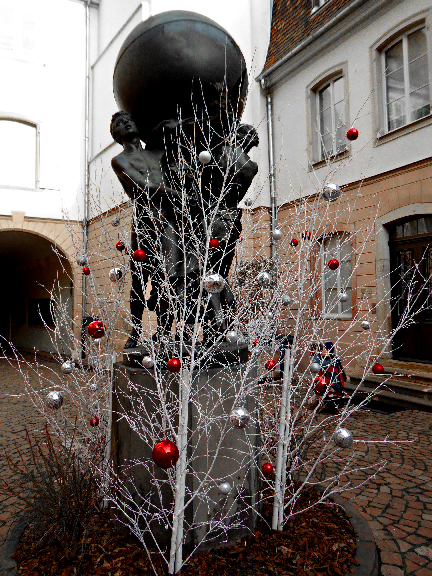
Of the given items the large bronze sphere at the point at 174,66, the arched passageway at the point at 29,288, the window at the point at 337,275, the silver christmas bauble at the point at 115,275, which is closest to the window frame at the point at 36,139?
the arched passageway at the point at 29,288

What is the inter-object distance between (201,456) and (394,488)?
91.0 inches

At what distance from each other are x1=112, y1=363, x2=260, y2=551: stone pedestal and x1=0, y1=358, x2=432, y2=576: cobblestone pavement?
Answer: 2.39 feet

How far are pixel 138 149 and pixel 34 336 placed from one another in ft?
52.8

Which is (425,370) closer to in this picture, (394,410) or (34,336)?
(394,410)

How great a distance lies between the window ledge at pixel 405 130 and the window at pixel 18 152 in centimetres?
907

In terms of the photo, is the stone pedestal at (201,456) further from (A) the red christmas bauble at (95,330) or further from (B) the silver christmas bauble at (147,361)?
(A) the red christmas bauble at (95,330)

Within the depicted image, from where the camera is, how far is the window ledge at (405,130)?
281 inches

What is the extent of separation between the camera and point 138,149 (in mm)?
2562

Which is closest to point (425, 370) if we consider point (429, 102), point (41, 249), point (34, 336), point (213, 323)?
point (429, 102)

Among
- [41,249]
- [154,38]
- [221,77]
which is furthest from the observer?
[41,249]

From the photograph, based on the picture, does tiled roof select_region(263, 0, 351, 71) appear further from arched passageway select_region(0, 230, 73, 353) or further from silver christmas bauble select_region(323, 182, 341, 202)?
arched passageway select_region(0, 230, 73, 353)

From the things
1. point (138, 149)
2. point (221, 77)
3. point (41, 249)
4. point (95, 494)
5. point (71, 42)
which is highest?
point (71, 42)

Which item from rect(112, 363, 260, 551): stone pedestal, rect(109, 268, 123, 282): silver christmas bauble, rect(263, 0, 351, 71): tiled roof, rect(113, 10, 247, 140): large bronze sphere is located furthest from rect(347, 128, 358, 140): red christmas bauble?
→ rect(263, 0, 351, 71): tiled roof

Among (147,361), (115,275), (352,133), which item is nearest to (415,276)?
(352,133)
